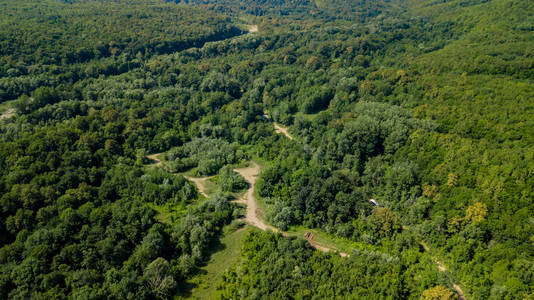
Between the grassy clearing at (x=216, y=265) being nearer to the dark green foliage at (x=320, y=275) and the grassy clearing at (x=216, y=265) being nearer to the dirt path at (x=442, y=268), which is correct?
the dark green foliage at (x=320, y=275)

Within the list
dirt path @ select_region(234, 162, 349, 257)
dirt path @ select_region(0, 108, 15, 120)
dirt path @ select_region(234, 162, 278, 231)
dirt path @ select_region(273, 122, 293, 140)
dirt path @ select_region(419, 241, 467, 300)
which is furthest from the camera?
dirt path @ select_region(273, 122, 293, 140)

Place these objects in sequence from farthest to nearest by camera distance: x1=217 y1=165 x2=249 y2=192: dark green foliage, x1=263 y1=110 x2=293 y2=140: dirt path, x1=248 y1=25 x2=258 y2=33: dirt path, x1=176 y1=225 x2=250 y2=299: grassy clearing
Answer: x1=248 y1=25 x2=258 y2=33: dirt path, x1=263 y1=110 x2=293 y2=140: dirt path, x1=217 y1=165 x2=249 y2=192: dark green foliage, x1=176 y1=225 x2=250 y2=299: grassy clearing

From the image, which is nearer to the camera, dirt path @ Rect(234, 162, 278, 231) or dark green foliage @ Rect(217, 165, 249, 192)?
dirt path @ Rect(234, 162, 278, 231)

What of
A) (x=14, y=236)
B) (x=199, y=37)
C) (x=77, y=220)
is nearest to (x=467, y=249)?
(x=77, y=220)

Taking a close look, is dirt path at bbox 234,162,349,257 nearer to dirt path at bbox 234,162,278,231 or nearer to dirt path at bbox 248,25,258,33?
dirt path at bbox 234,162,278,231

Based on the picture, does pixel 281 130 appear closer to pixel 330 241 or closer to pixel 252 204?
pixel 252 204

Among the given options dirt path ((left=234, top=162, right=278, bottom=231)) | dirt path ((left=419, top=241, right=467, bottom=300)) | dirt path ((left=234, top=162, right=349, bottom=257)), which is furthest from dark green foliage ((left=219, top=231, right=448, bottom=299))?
dirt path ((left=234, top=162, right=278, bottom=231))
